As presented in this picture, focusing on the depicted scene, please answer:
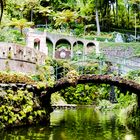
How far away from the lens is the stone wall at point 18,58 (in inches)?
942

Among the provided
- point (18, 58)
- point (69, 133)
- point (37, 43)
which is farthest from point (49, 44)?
point (69, 133)

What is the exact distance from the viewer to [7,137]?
13.4 metres

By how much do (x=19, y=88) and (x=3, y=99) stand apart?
1034mm

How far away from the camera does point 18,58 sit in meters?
25.2

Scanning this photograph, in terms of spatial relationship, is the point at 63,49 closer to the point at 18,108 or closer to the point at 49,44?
the point at 49,44

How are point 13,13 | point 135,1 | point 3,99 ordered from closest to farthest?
point 3,99
point 13,13
point 135,1

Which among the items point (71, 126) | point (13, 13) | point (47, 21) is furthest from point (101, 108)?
point (47, 21)

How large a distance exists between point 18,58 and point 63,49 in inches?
707

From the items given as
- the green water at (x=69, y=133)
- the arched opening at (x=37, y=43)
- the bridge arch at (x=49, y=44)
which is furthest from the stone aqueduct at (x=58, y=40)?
the green water at (x=69, y=133)

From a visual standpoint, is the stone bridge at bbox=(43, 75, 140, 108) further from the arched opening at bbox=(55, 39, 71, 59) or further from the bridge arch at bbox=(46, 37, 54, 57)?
the bridge arch at bbox=(46, 37, 54, 57)

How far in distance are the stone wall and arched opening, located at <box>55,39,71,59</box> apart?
48.0 ft

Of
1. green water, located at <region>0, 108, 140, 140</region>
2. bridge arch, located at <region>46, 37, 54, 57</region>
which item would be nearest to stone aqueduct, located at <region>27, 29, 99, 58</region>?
bridge arch, located at <region>46, 37, 54, 57</region>

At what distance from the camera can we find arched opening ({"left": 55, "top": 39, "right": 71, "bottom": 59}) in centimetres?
4238

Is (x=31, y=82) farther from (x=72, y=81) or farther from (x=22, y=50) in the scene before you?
(x=22, y=50)
